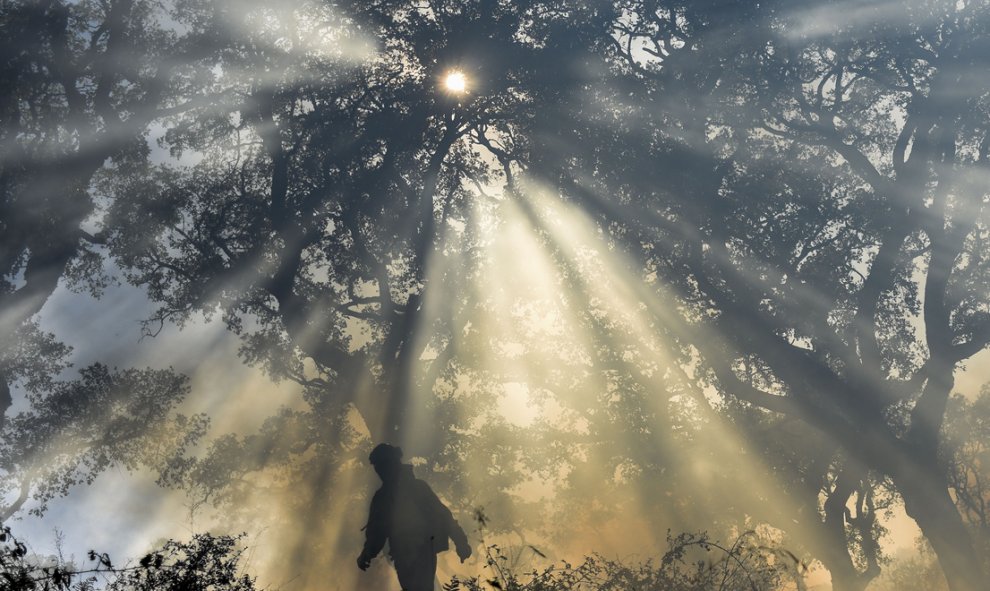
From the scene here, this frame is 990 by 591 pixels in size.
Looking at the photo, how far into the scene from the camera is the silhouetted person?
12.3 m

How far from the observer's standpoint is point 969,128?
2020 cm

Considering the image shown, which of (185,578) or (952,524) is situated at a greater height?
(952,524)

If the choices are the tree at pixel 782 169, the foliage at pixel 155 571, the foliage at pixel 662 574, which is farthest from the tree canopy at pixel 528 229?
the foliage at pixel 155 571

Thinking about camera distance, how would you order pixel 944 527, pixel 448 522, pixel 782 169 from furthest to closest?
pixel 782 169, pixel 944 527, pixel 448 522

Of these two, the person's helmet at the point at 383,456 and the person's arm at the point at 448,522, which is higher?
the person's helmet at the point at 383,456

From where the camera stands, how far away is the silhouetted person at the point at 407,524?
12.3 m

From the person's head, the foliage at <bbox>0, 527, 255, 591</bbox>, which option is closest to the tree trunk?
the person's head

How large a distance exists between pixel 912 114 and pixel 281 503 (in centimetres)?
2907

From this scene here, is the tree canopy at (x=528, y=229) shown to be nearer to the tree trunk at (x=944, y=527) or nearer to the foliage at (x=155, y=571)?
the tree trunk at (x=944, y=527)

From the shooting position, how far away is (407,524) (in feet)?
40.4

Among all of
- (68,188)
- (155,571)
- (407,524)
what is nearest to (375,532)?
(407,524)

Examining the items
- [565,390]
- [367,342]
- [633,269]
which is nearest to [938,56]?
Result: [633,269]

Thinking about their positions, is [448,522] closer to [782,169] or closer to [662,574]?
[662,574]

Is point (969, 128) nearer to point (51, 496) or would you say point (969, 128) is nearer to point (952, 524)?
point (952, 524)
